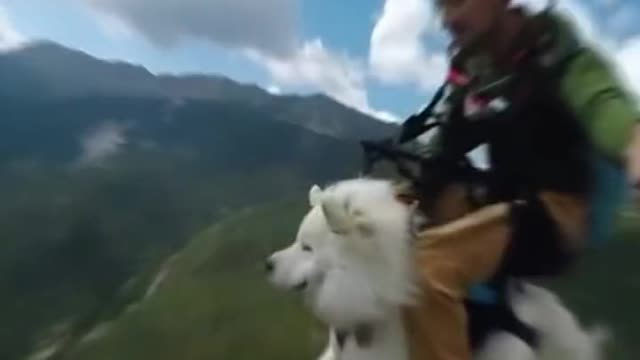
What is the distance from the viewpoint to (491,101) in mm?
1216

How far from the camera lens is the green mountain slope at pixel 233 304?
2133 mm

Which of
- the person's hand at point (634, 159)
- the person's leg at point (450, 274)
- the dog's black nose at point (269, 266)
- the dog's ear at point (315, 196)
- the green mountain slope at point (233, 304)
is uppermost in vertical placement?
the green mountain slope at point (233, 304)

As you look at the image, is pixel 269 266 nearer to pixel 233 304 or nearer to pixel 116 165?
pixel 233 304

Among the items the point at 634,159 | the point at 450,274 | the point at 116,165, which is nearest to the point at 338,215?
the point at 450,274

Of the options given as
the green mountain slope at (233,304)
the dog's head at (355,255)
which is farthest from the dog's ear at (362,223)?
the green mountain slope at (233,304)

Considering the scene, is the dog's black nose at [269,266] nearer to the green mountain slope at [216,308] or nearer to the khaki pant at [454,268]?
the khaki pant at [454,268]

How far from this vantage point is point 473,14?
1.18 meters

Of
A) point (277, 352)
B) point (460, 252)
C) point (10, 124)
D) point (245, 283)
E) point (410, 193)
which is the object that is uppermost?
point (10, 124)

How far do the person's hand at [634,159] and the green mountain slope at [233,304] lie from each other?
1.12m

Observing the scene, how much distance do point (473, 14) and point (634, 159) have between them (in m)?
0.34

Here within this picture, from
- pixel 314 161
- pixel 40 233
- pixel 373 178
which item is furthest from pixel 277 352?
pixel 373 178

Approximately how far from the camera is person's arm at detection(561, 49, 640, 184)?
0.96 m

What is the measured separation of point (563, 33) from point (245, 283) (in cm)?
125

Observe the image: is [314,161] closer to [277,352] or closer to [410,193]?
[277,352]
